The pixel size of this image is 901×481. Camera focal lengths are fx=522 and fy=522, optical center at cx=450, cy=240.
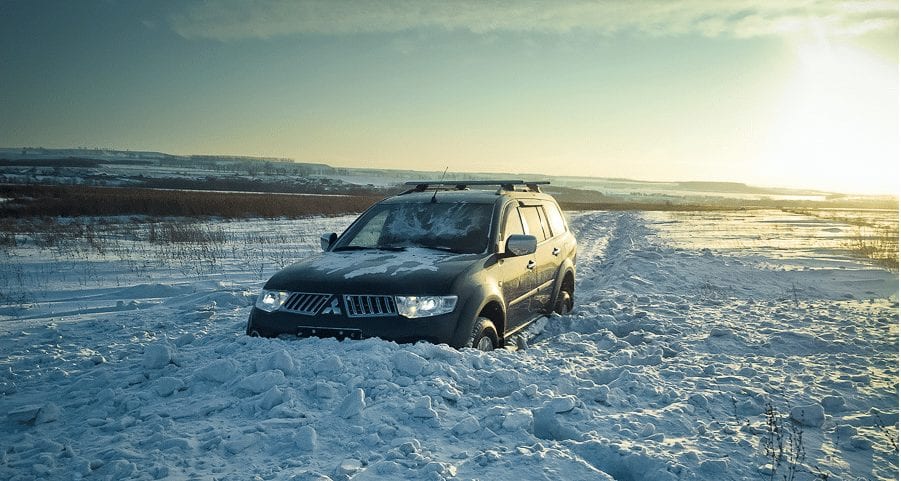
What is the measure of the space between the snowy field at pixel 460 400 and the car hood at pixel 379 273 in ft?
1.54

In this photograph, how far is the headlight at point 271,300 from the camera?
4633 mm

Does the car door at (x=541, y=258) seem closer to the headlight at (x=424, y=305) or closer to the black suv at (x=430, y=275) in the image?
the black suv at (x=430, y=275)

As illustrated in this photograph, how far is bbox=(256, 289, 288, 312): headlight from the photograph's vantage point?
4633mm

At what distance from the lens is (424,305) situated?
4.37 metres

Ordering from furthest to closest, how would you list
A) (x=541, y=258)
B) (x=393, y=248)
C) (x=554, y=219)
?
(x=554, y=219) < (x=541, y=258) < (x=393, y=248)

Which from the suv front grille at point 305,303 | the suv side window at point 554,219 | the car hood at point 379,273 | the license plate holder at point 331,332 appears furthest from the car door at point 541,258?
the suv front grille at point 305,303

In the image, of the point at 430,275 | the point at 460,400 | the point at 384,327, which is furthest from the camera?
the point at 430,275

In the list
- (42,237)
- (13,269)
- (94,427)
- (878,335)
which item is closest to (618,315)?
(878,335)

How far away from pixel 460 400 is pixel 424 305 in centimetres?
85

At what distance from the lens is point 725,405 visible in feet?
13.8

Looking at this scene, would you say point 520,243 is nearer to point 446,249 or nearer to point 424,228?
point 446,249

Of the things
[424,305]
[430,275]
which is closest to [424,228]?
[430,275]

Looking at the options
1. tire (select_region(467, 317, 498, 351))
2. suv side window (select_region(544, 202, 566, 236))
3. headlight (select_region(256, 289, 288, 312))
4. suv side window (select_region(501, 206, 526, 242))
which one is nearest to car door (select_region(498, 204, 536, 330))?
suv side window (select_region(501, 206, 526, 242))

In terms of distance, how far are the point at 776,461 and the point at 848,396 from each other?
1.79 m
